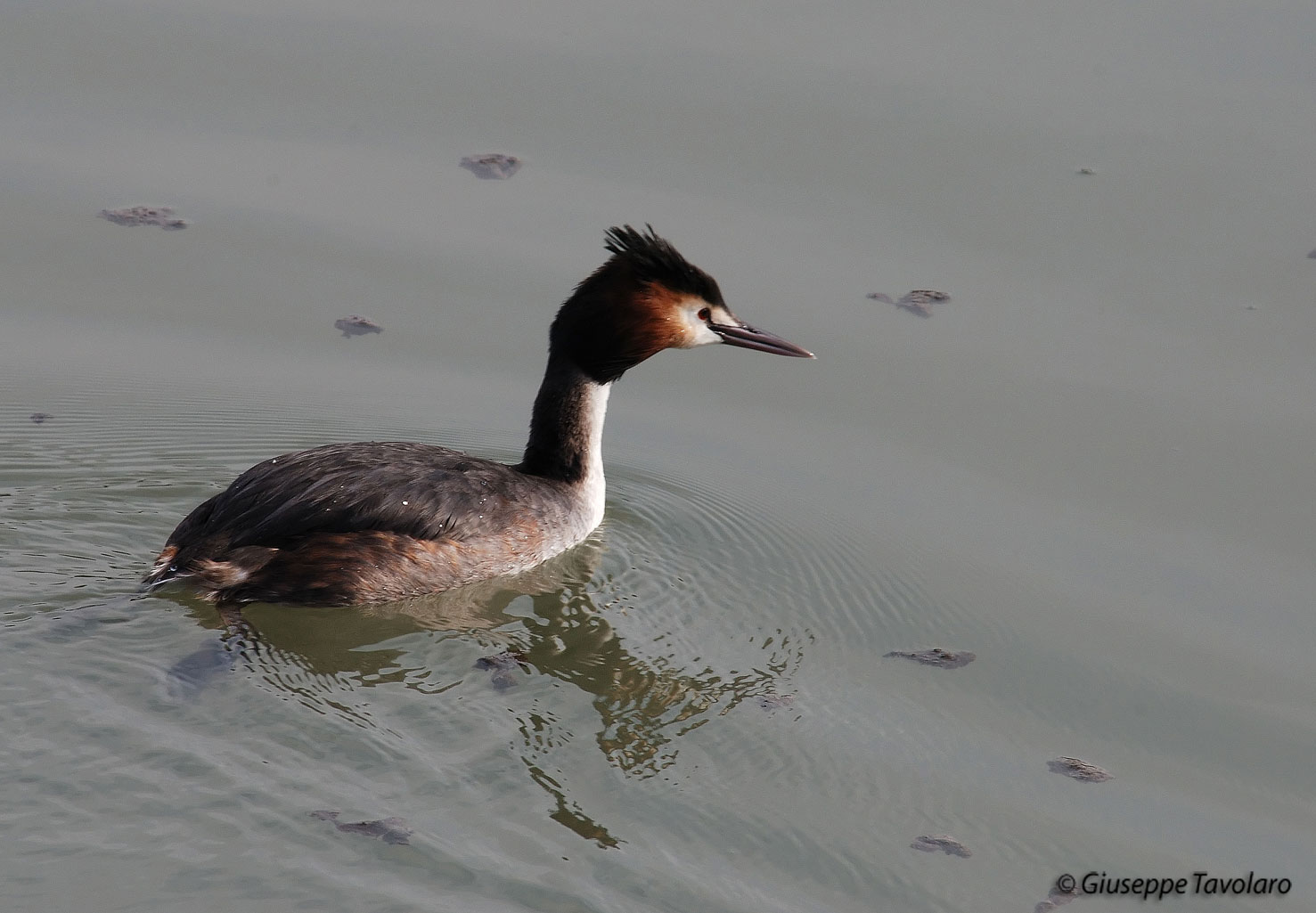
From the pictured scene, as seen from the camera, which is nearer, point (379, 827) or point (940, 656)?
point (379, 827)

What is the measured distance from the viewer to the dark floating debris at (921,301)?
31.5 feet

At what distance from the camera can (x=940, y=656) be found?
7.29 m

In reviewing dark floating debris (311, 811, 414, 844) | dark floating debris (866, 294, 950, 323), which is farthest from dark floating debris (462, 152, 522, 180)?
dark floating debris (311, 811, 414, 844)

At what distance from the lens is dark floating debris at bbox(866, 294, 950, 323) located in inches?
378

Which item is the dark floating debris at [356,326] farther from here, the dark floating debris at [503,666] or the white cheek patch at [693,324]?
the dark floating debris at [503,666]

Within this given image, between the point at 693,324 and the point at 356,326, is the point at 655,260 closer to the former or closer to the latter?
the point at 693,324

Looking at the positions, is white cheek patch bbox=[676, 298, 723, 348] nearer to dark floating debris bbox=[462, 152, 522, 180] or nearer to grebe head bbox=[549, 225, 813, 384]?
grebe head bbox=[549, 225, 813, 384]

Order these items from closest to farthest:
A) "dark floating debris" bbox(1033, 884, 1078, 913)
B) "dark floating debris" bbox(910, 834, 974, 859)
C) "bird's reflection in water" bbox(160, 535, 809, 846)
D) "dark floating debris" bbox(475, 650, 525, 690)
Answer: "dark floating debris" bbox(1033, 884, 1078, 913), "dark floating debris" bbox(910, 834, 974, 859), "bird's reflection in water" bbox(160, 535, 809, 846), "dark floating debris" bbox(475, 650, 525, 690)

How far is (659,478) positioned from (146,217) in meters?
3.78

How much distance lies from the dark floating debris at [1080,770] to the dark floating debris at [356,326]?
4772 millimetres

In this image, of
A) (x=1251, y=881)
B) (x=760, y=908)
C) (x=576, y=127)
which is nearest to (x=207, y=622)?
(x=760, y=908)

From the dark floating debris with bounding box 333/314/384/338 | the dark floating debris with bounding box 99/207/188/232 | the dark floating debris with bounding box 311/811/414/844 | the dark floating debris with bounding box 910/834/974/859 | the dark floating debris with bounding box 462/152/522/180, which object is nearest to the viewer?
the dark floating debris with bounding box 311/811/414/844

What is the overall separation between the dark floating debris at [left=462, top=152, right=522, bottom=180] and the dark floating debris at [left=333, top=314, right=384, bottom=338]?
1.51 m

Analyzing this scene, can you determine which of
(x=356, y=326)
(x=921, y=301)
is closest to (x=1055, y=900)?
(x=921, y=301)
